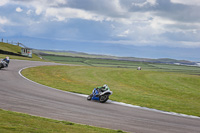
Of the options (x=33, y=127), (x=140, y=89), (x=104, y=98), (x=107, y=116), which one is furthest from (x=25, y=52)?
(x=33, y=127)

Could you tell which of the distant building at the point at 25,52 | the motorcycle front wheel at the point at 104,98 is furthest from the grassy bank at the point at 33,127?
the distant building at the point at 25,52

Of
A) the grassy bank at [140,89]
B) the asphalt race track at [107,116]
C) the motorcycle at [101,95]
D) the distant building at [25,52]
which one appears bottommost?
the grassy bank at [140,89]

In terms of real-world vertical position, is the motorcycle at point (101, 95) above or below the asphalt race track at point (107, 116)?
above

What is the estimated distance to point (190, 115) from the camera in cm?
1691

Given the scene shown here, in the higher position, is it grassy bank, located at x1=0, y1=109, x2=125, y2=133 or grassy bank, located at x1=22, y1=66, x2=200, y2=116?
grassy bank, located at x1=0, y1=109, x2=125, y2=133

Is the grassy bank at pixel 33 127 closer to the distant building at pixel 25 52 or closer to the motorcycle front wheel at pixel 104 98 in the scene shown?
the motorcycle front wheel at pixel 104 98

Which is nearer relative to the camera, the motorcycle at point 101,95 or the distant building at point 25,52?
the motorcycle at point 101,95

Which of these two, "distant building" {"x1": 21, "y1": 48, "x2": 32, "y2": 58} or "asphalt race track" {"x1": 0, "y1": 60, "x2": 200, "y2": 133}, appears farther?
"distant building" {"x1": 21, "y1": 48, "x2": 32, "y2": 58}

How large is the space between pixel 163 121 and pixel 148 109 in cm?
355

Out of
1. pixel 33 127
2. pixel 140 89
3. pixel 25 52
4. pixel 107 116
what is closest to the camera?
pixel 33 127

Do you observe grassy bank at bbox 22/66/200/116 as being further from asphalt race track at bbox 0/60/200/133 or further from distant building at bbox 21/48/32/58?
distant building at bbox 21/48/32/58

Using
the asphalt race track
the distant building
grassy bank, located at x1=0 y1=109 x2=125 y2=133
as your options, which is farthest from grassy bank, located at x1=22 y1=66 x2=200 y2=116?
the distant building

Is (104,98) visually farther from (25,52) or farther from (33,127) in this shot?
(25,52)

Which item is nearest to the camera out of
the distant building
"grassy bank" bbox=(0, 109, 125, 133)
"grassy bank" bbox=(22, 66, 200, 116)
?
"grassy bank" bbox=(0, 109, 125, 133)
